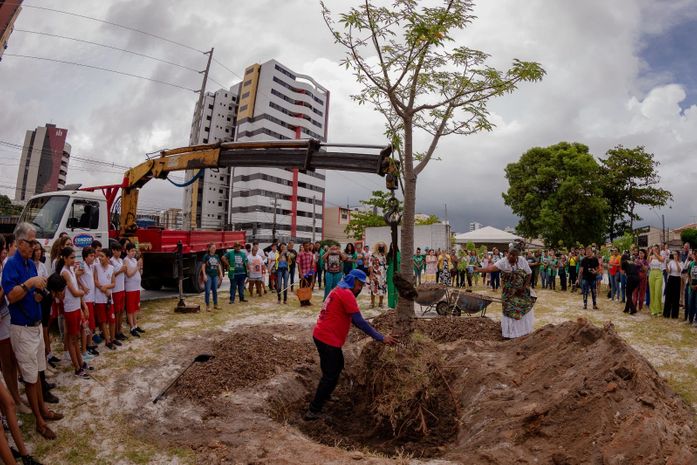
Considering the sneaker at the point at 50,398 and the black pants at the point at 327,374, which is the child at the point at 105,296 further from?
the black pants at the point at 327,374

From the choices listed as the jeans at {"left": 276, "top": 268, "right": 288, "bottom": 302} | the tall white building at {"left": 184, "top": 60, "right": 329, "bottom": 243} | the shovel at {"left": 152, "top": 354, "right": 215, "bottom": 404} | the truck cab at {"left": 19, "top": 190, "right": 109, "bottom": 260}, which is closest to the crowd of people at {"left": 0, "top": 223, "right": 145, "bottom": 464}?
the shovel at {"left": 152, "top": 354, "right": 215, "bottom": 404}

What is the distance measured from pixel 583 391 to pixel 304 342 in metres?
5.00

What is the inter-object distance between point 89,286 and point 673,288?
13320 mm

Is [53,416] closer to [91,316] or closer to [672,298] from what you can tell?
[91,316]

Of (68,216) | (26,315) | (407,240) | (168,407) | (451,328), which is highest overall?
(68,216)

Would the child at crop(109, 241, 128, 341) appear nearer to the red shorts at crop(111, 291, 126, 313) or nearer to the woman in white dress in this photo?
the red shorts at crop(111, 291, 126, 313)

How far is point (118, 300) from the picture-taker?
7.59 metres

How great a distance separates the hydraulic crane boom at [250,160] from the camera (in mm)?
8345

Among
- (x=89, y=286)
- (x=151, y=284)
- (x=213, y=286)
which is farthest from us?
(x=151, y=284)

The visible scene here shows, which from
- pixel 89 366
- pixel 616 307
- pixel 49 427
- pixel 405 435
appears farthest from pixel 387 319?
pixel 616 307

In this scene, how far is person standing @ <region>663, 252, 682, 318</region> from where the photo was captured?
1033 cm

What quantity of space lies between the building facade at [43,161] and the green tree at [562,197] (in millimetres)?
66979

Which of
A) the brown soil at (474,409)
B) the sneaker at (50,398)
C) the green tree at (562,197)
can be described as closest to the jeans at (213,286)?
the brown soil at (474,409)

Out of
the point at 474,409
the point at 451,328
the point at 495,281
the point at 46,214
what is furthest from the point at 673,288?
the point at 46,214
